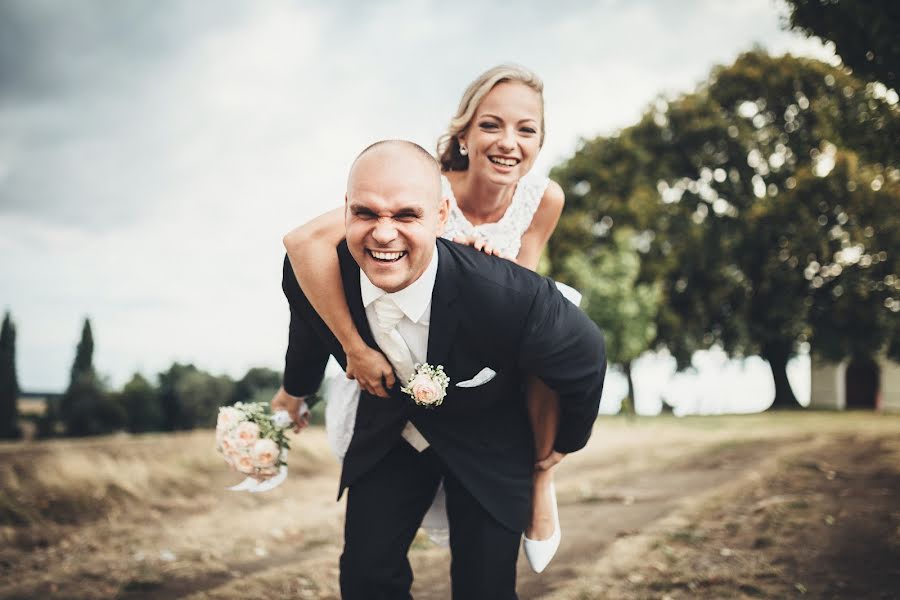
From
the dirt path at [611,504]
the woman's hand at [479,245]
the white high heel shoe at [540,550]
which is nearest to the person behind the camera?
the woman's hand at [479,245]

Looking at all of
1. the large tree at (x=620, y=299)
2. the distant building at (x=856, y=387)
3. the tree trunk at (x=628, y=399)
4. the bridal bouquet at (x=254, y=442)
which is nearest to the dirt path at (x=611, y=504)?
the bridal bouquet at (x=254, y=442)

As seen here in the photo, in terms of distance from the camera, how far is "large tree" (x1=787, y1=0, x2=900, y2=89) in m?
5.72

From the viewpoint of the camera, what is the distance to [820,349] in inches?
819

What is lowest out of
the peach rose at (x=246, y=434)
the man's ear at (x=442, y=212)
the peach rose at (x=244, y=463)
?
the peach rose at (x=244, y=463)

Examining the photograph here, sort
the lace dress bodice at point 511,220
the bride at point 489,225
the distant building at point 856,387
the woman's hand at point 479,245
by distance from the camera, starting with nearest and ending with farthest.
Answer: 1. the bride at point 489,225
2. the woman's hand at point 479,245
3. the lace dress bodice at point 511,220
4. the distant building at point 856,387

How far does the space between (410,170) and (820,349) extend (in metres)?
21.1

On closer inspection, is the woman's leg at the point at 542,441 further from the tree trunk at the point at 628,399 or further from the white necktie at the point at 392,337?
the tree trunk at the point at 628,399

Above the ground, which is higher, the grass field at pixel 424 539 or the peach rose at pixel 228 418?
the peach rose at pixel 228 418

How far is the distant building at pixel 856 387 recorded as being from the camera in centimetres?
2591

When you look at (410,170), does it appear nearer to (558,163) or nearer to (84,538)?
(84,538)

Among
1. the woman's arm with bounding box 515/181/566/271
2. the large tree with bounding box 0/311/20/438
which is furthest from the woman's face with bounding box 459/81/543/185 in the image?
the large tree with bounding box 0/311/20/438

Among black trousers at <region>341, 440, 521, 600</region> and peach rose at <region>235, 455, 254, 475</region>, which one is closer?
black trousers at <region>341, 440, 521, 600</region>

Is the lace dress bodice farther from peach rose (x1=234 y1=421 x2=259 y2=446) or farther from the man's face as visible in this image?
peach rose (x1=234 y1=421 x2=259 y2=446)

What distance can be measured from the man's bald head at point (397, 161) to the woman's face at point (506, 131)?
75 cm
